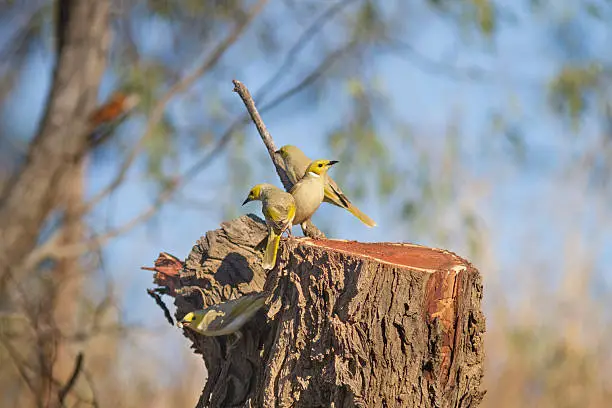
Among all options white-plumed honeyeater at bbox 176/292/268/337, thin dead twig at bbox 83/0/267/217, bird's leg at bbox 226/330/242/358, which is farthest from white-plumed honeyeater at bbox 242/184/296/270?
thin dead twig at bbox 83/0/267/217

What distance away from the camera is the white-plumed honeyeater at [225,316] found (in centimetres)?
271

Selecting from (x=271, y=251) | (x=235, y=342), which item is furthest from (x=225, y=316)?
(x=271, y=251)

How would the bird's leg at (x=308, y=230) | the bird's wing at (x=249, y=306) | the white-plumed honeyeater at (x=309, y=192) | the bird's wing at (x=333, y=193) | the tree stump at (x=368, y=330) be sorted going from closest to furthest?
the tree stump at (x=368, y=330) < the bird's wing at (x=249, y=306) < the white-plumed honeyeater at (x=309, y=192) < the bird's leg at (x=308, y=230) < the bird's wing at (x=333, y=193)

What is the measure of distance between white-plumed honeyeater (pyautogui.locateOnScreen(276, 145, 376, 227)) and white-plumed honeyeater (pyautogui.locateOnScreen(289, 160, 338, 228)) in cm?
16

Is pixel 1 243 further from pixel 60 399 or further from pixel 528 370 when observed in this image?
pixel 528 370

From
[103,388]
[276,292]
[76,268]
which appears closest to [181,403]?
[103,388]

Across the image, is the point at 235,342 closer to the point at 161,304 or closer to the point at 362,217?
the point at 161,304

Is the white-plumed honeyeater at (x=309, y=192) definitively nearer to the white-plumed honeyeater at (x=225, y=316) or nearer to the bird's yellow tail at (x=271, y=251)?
the bird's yellow tail at (x=271, y=251)

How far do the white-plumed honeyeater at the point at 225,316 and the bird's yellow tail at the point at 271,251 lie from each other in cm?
9

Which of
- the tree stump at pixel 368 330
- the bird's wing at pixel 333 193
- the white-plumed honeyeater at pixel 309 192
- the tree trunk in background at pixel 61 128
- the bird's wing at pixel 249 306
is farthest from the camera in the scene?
the tree trunk in background at pixel 61 128

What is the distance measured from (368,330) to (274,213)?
2.14ft

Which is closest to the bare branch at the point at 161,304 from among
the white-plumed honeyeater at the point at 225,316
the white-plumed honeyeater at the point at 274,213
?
the white-plumed honeyeater at the point at 225,316

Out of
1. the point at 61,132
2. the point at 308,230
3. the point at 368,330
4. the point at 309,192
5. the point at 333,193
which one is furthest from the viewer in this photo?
the point at 61,132

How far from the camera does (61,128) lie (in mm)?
5727
